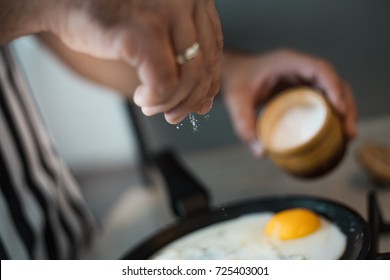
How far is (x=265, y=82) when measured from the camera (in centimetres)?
84

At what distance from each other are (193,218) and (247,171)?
0.30 meters

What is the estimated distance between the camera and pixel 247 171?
38.2 inches

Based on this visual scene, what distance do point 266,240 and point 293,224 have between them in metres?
0.03

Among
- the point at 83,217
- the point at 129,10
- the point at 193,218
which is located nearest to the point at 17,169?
the point at 83,217

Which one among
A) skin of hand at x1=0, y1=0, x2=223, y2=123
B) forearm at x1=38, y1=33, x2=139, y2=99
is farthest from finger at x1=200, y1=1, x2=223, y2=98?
forearm at x1=38, y1=33, x2=139, y2=99

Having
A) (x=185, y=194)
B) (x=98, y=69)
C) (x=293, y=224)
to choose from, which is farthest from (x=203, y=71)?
(x=98, y=69)

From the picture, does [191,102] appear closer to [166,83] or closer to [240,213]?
[166,83]

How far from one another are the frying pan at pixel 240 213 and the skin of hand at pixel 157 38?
0.20m

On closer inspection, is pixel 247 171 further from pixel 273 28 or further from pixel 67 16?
pixel 67 16

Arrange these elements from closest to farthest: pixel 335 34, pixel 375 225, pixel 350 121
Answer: pixel 375 225 < pixel 350 121 < pixel 335 34

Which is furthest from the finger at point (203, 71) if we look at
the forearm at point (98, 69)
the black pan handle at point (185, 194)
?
the forearm at point (98, 69)

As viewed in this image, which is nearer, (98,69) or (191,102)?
(191,102)

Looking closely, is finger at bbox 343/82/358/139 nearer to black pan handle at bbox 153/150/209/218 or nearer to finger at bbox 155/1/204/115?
black pan handle at bbox 153/150/209/218

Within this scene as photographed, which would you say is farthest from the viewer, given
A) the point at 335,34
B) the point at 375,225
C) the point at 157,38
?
the point at 335,34
